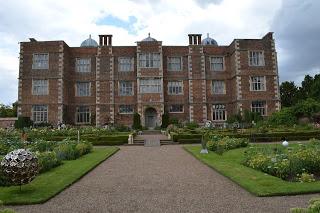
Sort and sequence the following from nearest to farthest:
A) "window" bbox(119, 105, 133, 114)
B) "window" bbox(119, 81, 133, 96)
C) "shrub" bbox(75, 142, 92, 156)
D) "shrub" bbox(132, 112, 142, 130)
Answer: "shrub" bbox(75, 142, 92, 156) → "shrub" bbox(132, 112, 142, 130) → "window" bbox(119, 105, 133, 114) → "window" bbox(119, 81, 133, 96)

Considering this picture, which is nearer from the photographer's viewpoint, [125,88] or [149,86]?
[149,86]

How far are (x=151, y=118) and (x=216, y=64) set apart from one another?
884 cm

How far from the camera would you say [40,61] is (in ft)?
119

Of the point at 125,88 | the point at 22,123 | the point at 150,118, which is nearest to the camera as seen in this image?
the point at 22,123

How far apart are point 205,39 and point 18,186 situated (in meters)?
39.9

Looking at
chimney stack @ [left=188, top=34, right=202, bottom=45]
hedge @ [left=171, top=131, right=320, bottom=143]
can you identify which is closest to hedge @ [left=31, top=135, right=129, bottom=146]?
hedge @ [left=171, top=131, right=320, bottom=143]

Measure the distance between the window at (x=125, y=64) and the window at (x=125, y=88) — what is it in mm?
1361

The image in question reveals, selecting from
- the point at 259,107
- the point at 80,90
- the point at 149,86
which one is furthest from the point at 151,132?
the point at 259,107

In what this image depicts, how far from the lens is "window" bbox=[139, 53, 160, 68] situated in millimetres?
36875

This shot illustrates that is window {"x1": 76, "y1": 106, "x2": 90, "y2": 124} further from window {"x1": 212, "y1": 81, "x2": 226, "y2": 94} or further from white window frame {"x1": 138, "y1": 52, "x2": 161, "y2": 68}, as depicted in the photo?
window {"x1": 212, "y1": 81, "x2": 226, "y2": 94}

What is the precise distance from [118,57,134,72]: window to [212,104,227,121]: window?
9523 mm

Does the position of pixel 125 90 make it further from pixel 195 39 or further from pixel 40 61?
pixel 195 39

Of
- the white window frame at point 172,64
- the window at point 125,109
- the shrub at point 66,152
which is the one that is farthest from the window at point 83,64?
the shrub at point 66,152

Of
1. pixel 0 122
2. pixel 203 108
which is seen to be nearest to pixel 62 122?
pixel 0 122
